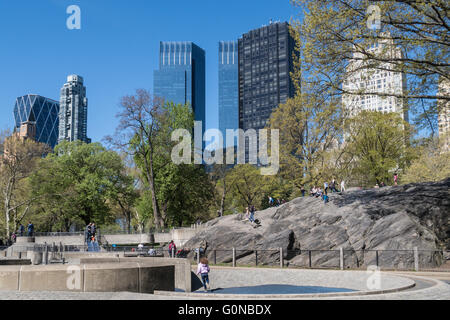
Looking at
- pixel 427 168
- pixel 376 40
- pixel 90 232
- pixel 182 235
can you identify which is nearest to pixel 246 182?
pixel 182 235

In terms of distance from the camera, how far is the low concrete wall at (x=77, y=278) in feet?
39.6

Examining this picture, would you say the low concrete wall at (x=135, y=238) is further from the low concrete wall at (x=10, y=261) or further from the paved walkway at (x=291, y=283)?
the low concrete wall at (x=10, y=261)

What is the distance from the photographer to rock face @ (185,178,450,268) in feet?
82.6

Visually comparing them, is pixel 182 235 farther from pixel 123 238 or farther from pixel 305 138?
pixel 305 138

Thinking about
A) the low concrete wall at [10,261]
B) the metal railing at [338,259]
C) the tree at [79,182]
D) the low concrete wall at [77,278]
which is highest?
the tree at [79,182]

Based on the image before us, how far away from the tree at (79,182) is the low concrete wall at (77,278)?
4127cm

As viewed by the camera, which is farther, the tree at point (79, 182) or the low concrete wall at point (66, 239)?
the tree at point (79, 182)

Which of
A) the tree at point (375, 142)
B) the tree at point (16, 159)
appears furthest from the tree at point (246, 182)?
the tree at point (16, 159)

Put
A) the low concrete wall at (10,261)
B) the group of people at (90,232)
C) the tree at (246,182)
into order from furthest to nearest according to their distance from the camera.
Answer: the tree at (246,182)
the group of people at (90,232)
the low concrete wall at (10,261)

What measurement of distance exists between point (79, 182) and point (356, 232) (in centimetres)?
4027
